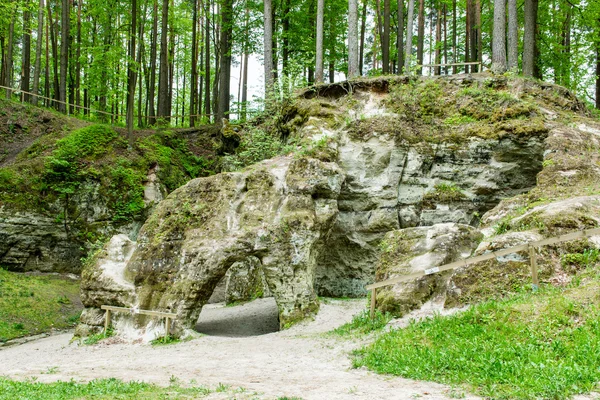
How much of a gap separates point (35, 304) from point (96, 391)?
44.2ft

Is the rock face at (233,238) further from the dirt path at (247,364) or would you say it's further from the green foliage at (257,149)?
the green foliage at (257,149)

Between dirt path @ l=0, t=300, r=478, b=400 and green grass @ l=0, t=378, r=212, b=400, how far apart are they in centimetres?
57

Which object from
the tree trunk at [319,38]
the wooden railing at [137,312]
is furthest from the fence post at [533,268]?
the tree trunk at [319,38]

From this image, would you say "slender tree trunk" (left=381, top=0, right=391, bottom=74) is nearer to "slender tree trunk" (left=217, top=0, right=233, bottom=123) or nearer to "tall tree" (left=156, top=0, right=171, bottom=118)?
"slender tree trunk" (left=217, top=0, right=233, bottom=123)

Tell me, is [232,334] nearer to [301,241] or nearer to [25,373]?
[301,241]

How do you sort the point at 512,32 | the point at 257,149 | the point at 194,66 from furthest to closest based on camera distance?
the point at 194,66 → the point at 257,149 → the point at 512,32

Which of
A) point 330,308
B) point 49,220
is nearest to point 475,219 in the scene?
point 330,308

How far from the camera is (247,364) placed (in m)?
9.16

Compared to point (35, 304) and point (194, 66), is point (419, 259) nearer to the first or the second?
point (35, 304)

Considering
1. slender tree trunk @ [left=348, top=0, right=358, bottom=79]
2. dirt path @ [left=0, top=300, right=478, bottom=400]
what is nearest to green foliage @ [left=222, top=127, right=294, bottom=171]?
slender tree trunk @ [left=348, top=0, right=358, bottom=79]

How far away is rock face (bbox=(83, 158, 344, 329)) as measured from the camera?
13.6m

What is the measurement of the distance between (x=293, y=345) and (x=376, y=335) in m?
2.11

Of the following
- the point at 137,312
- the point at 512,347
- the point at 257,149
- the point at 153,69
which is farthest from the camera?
the point at 153,69

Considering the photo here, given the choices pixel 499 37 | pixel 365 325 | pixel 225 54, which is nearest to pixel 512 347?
pixel 365 325
